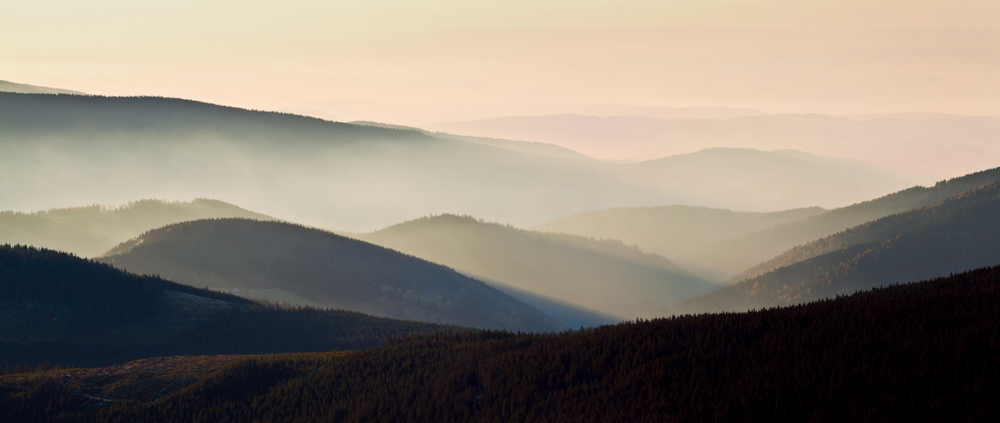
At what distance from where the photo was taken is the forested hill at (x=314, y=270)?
335 feet

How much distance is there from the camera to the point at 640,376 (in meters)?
19.1

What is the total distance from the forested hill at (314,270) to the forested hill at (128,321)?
38.8 metres

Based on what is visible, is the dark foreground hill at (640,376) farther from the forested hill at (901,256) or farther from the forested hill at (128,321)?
the forested hill at (901,256)

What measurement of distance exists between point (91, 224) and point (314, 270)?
6345cm

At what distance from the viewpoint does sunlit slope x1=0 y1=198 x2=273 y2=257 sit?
423ft

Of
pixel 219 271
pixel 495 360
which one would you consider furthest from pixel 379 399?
pixel 219 271

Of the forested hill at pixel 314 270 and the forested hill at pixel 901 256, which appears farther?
the forested hill at pixel 901 256

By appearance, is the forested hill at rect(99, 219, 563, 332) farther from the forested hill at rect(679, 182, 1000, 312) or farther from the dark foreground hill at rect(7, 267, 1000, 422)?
the dark foreground hill at rect(7, 267, 1000, 422)

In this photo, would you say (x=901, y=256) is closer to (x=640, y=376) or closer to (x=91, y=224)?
(x=640, y=376)

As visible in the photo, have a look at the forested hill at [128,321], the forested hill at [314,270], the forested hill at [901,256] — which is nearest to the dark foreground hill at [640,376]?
the forested hill at [128,321]

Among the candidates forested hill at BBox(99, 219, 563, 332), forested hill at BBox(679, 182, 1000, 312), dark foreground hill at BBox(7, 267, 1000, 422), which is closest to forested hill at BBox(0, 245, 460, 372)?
dark foreground hill at BBox(7, 267, 1000, 422)

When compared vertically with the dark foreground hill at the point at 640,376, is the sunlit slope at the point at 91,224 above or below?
above

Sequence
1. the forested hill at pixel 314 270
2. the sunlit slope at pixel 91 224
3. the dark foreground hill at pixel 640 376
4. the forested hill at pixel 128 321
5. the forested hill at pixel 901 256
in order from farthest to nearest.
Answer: the forested hill at pixel 901 256 → the sunlit slope at pixel 91 224 → the forested hill at pixel 314 270 → the forested hill at pixel 128 321 → the dark foreground hill at pixel 640 376

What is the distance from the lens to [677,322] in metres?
23.5
